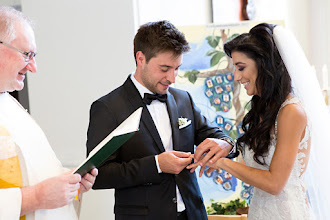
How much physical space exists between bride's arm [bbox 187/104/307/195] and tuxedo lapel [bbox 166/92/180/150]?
0.47m

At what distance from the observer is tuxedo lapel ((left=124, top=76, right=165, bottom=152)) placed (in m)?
2.65

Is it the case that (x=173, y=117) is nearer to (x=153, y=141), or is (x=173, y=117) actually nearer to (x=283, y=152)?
(x=153, y=141)

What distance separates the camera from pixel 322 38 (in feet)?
20.8

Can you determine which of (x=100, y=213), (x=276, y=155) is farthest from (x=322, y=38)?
(x=276, y=155)

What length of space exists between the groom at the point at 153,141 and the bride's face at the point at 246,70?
0.35 meters

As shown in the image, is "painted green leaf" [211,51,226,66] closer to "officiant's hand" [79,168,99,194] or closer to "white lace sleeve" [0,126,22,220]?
"officiant's hand" [79,168,99,194]

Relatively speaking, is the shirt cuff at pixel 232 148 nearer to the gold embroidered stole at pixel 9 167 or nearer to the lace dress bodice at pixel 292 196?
the lace dress bodice at pixel 292 196

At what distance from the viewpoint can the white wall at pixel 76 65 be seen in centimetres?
407

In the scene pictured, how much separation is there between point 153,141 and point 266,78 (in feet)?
2.40

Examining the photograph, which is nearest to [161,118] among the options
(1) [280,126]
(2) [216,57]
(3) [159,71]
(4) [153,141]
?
(4) [153,141]

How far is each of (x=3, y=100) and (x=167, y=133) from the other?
3.30 ft

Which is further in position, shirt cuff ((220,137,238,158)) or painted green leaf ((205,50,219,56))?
painted green leaf ((205,50,219,56))

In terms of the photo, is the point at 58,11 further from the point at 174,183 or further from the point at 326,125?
the point at 326,125

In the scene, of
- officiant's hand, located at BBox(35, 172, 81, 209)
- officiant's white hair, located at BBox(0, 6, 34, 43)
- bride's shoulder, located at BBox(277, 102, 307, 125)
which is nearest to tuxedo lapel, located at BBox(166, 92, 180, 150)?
bride's shoulder, located at BBox(277, 102, 307, 125)
